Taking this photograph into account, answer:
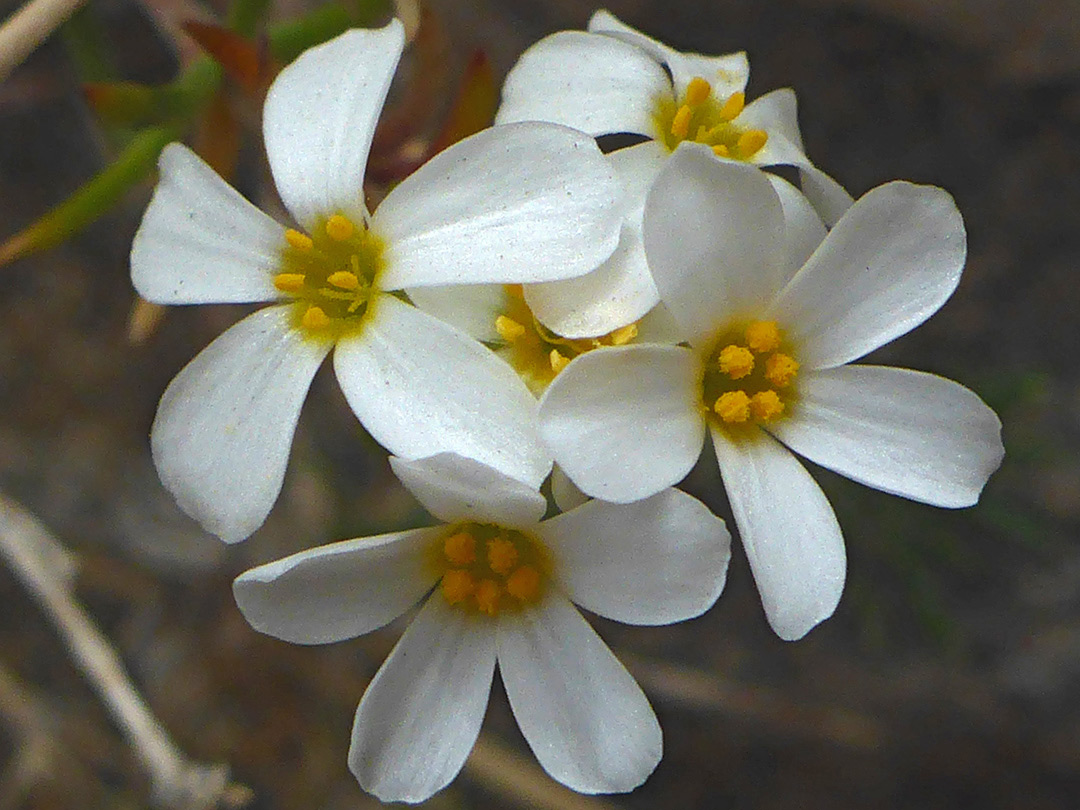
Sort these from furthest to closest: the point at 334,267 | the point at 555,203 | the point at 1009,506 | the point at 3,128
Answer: the point at 3,128
the point at 1009,506
the point at 334,267
the point at 555,203

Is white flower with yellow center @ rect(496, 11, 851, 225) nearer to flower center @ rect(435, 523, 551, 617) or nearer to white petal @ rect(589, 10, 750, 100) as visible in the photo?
white petal @ rect(589, 10, 750, 100)

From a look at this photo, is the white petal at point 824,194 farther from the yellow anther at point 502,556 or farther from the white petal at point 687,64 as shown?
the yellow anther at point 502,556

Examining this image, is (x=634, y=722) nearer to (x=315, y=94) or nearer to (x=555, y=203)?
(x=555, y=203)

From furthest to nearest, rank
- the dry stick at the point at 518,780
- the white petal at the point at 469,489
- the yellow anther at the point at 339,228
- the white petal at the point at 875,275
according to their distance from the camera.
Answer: the dry stick at the point at 518,780 < the yellow anther at the point at 339,228 < the white petal at the point at 875,275 < the white petal at the point at 469,489

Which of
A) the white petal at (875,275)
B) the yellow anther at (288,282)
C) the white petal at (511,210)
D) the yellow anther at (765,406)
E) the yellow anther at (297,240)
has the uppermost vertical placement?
the white petal at (511,210)

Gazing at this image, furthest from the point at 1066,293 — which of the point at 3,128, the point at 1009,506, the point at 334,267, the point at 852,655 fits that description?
the point at 3,128

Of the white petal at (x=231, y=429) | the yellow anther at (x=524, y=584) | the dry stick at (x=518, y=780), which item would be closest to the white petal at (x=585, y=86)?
the white petal at (x=231, y=429)

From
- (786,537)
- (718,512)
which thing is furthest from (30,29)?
(718,512)

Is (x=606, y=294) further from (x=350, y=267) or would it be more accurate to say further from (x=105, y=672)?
(x=105, y=672)
